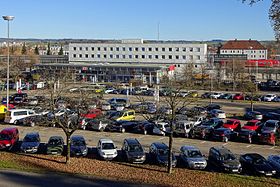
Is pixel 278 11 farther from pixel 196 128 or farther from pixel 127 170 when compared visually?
pixel 196 128

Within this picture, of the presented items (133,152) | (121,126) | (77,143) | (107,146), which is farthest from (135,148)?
(121,126)

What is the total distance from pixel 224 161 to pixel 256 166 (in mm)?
1586

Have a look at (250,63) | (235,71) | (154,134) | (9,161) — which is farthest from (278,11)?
(250,63)

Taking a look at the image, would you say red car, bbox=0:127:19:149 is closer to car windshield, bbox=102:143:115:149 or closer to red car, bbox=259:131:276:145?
car windshield, bbox=102:143:115:149

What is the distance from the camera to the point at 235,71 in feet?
231

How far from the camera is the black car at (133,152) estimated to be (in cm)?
2177

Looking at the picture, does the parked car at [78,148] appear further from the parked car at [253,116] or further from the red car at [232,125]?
the parked car at [253,116]

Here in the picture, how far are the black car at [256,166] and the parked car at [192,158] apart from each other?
2.08 meters

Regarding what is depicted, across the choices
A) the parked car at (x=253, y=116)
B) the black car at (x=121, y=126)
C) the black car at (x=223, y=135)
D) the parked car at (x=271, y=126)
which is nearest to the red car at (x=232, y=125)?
the parked car at (x=271, y=126)

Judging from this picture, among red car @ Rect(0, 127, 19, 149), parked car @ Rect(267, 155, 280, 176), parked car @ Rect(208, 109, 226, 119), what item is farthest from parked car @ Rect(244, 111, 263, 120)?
red car @ Rect(0, 127, 19, 149)

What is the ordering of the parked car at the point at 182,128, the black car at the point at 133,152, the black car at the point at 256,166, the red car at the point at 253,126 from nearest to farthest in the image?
the black car at the point at 256,166, the black car at the point at 133,152, the parked car at the point at 182,128, the red car at the point at 253,126

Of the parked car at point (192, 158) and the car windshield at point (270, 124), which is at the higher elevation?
the car windshield at point (270, 124)

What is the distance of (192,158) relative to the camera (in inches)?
836

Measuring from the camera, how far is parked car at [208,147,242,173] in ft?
66.2
